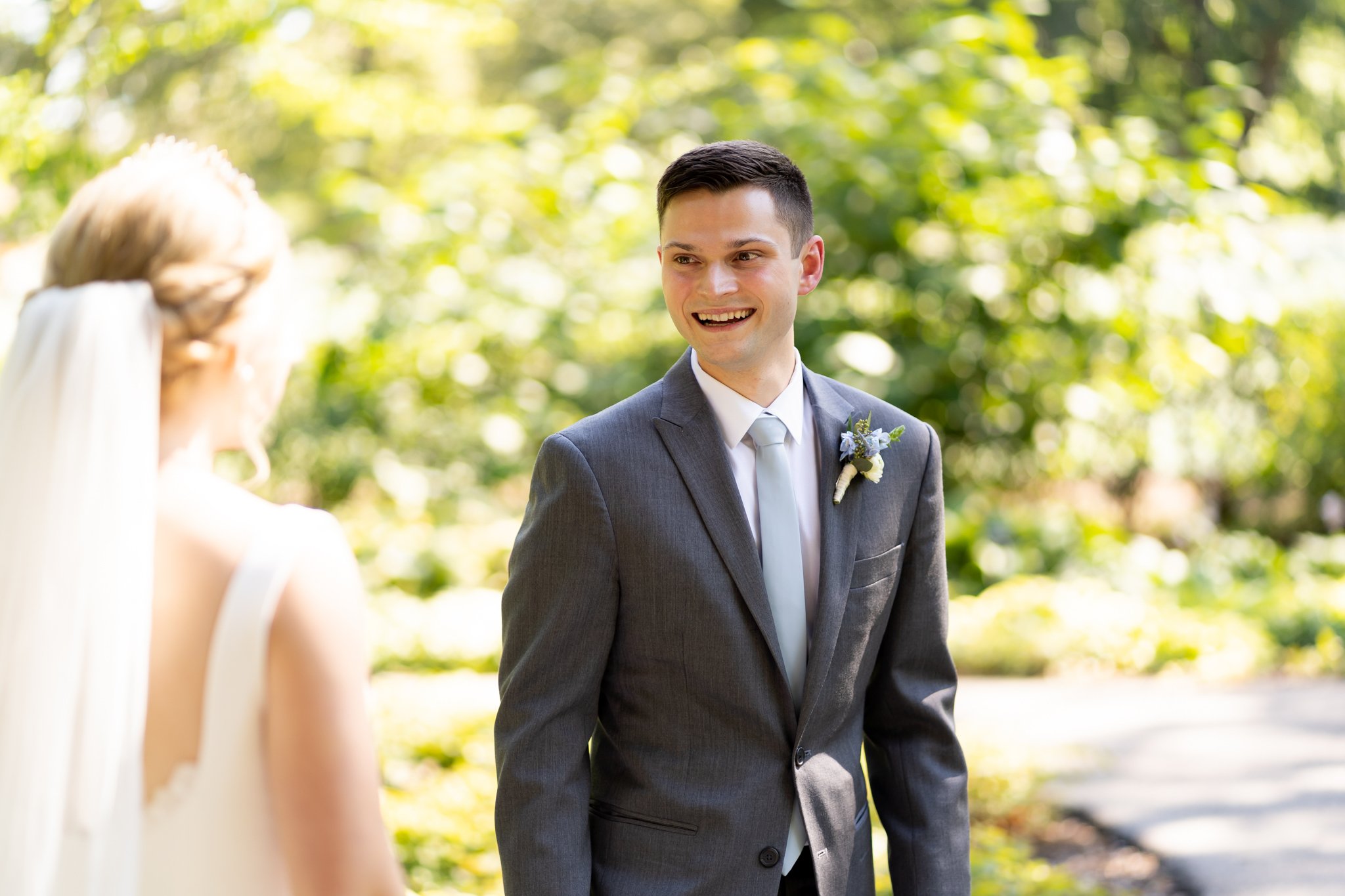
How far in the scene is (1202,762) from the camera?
580cm

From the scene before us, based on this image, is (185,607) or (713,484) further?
(713,484)

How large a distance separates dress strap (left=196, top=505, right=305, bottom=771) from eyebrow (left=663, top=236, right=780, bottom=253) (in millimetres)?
963

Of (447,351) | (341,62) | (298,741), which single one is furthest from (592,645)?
(341,62)

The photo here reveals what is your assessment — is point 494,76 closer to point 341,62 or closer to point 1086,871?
point 341,62

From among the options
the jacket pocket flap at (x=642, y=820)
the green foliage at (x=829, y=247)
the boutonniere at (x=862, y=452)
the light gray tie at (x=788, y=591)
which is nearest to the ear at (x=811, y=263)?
the boutonniere at (x=862, y=452)

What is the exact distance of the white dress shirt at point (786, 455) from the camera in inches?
83.8

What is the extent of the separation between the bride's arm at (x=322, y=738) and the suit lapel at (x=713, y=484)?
77cm

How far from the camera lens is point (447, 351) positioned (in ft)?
27.8

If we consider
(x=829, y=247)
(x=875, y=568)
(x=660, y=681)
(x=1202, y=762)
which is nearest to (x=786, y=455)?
(x=875, y=568)

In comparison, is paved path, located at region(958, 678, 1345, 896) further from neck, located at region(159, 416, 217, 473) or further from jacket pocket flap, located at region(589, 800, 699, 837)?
neck, located at region(159, 416, 217, 473)

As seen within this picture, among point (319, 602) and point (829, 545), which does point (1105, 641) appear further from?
point (319, 602)

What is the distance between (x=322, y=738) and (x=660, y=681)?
0.76 metres

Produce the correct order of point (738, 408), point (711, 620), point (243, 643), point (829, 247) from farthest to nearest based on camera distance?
point (829, 247) < point (738, 408) < point (711, 620) < point (243, 643)

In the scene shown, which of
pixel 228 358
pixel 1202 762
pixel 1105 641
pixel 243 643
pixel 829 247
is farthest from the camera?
pixel 829 247
